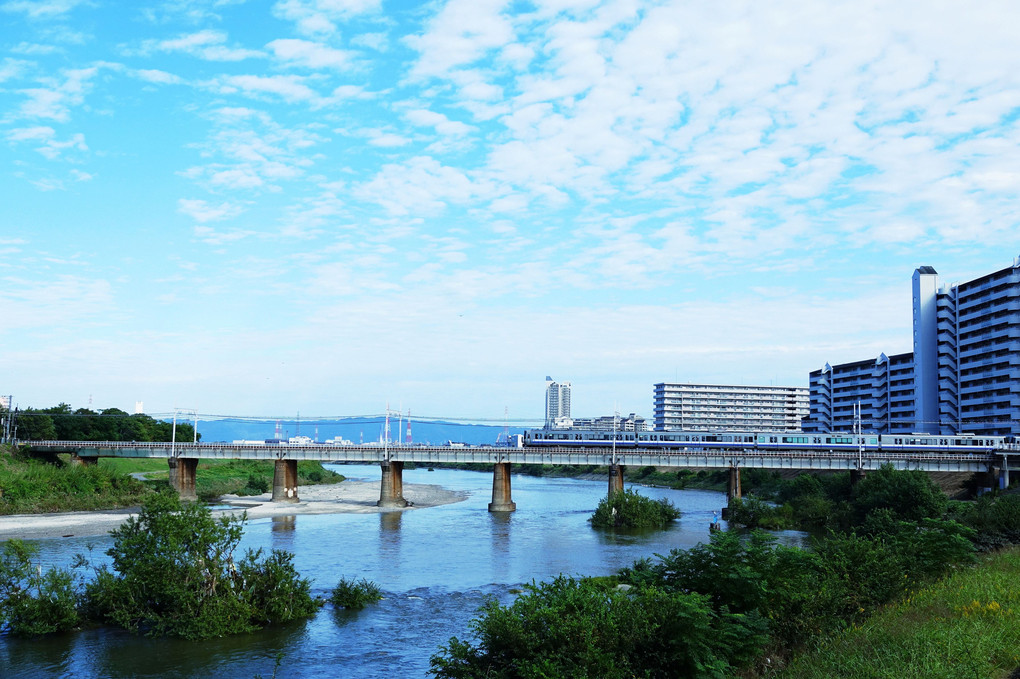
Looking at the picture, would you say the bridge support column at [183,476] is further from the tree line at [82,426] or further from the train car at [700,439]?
the train car at [700,439]

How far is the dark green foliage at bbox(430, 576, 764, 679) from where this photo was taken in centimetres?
2278

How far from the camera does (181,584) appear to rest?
36750mm

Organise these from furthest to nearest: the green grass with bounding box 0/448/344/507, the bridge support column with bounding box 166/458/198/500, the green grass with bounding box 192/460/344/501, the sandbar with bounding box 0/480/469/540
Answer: the green grass with bounding box 192/460/344/501, the bridge support column with bounding box 166/458/198/500, the green grass with bounding box 0/448/344/507, the sandbar with bounding box 0/480/469/540

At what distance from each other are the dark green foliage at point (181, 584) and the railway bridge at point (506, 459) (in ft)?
218

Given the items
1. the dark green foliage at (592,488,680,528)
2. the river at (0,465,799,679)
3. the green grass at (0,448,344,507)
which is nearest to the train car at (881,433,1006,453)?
the river at (0,465,799,679)

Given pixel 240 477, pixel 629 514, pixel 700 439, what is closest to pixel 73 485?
pixel 240 477

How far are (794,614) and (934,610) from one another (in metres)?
4.96

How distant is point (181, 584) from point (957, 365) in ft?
495

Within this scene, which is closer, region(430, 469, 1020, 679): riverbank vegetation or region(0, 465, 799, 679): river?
region(430, 469, 1020, 679): riverbank vegetation

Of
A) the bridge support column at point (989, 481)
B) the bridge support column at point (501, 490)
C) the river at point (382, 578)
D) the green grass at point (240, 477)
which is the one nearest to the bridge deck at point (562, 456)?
the bridge support column at point (989, 481)

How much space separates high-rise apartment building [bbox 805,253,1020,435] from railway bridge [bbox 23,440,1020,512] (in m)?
29.8

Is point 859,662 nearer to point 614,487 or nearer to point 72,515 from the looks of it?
point 614,487

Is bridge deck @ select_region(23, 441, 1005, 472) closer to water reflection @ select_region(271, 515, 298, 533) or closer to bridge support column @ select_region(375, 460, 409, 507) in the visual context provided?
bridge support column @ select_region(375, 460, 409, 507)

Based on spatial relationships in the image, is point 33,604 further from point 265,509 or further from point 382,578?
point 265,509
